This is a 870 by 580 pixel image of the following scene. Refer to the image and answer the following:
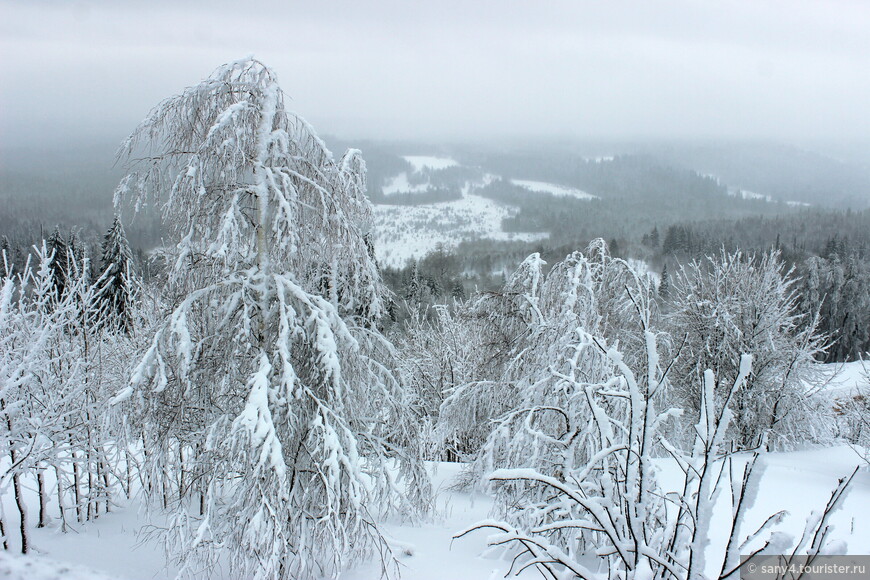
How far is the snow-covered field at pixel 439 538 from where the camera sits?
5.91 meters

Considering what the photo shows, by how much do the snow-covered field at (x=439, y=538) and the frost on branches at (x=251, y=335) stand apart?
1.06 m

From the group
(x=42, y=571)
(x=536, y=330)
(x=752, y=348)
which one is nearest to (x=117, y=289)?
(x=536, y=330)

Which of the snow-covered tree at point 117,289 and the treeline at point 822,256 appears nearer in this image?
the snow-covered tree at point 117,289

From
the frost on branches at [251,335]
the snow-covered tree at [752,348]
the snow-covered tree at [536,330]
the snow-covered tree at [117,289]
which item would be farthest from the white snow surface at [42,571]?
the snow-covered tree at [752,348]

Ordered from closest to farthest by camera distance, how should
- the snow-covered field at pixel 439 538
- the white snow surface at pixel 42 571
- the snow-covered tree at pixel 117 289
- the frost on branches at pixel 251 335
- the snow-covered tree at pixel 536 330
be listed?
the white snow surface at pixel 42 571 < the frost on branches at pixel 251 335 < the snow-covered field at pixel 439 538 < the snow-covered tree at pixel 536 330 < the snow-covered tree at pixel 117 289

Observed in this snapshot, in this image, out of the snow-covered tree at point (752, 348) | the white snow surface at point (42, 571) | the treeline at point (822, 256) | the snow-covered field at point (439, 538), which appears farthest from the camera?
the treeline at point (822, 256)

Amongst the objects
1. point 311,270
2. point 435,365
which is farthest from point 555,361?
point 435,365

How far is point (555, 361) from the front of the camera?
7.13 metres

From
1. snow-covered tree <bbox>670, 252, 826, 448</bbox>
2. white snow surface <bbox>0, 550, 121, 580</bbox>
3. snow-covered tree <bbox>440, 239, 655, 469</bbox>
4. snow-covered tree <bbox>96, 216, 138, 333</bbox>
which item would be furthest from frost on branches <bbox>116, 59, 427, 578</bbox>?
snow-covered tree <bbox>670, 252, 826, 448</bbox>

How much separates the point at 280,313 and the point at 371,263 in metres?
1.22

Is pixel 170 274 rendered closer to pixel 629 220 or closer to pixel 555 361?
pixel 555 361

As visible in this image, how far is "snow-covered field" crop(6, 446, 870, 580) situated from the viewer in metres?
5.91

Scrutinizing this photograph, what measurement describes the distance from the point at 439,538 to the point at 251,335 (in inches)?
159

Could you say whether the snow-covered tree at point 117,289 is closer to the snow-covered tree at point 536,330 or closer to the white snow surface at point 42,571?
the white snow surface at point 42,571
